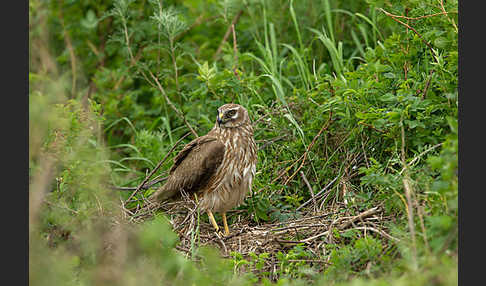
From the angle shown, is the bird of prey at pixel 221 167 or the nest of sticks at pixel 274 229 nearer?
the nest of sticks at pixel 274 229

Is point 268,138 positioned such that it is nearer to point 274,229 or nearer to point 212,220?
point 212,220

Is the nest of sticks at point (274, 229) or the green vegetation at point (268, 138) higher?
the green vegetation at point (268, 138)

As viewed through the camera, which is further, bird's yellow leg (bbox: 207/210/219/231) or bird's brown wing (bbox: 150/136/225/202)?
bird's yellow leg (bbox: 207/210/219/231)

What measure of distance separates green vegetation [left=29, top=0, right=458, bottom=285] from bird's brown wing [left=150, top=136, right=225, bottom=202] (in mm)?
315

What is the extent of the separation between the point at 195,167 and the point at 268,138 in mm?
1155

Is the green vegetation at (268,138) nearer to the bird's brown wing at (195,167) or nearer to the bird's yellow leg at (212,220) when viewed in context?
the bird's yellow leg at (212,220)

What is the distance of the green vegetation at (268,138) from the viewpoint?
370 cm

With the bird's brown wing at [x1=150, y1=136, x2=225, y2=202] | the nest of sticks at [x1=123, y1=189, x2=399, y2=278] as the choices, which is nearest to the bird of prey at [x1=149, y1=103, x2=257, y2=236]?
the bird's brown wing at [x1=150, y1=136, x2=225, y2=202]

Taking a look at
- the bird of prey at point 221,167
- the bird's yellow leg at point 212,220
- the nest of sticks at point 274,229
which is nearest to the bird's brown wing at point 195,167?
the bird of prey at point 221,167

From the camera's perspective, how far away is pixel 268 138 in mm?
6289

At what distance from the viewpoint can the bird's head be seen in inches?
214

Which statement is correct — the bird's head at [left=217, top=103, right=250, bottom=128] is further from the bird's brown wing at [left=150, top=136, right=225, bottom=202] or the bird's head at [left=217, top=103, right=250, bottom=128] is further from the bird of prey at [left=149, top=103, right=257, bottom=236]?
the bird's brown wing at [left=150, top=136, right=225, bottom=202]

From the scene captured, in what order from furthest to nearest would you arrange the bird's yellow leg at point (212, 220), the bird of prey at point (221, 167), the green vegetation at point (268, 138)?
the bird's yellow leg at point (212, 220)
the bird of prey at point (221, 167)
the green vegetation at point (268, 138)

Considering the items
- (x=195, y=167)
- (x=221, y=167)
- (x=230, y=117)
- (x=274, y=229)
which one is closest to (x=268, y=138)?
(x=230, y=117)
